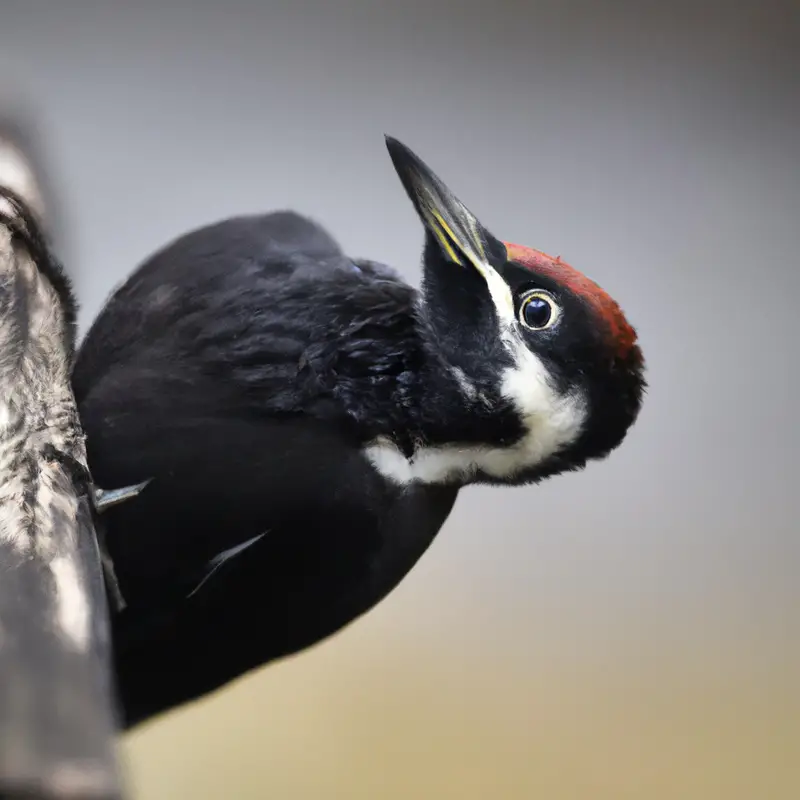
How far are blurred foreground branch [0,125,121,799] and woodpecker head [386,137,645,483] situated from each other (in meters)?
0.24

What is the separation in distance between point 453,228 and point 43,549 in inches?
13.2

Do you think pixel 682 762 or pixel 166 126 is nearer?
pixel 166 126

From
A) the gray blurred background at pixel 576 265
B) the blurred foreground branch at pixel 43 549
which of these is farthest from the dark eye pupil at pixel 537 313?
the blurred foreground branch at pixel 43 549

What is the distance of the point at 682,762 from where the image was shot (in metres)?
0.88

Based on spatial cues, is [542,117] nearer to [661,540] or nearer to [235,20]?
[235,20]

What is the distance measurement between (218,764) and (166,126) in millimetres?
608

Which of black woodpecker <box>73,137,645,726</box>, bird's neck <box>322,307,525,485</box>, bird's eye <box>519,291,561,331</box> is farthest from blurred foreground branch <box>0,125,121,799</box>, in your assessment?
bird's eye <box>519,291,561,331</box>

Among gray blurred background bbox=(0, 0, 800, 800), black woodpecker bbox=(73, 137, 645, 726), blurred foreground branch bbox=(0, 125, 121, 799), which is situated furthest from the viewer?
gray blurred background bbox=(0, 0, 800, 800)

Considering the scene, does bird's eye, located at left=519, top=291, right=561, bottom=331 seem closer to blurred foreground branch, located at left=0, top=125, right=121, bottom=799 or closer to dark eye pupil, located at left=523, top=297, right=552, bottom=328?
dark eye pupil, located at left=523, top=297, right=552, bottom=328

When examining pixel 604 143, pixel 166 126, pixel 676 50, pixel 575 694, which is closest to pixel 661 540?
pixel 575 694

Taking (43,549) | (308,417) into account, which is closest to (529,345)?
(308,417)

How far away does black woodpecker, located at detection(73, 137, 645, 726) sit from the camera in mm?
529

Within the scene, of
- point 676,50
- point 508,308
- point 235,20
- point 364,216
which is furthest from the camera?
point 676,50

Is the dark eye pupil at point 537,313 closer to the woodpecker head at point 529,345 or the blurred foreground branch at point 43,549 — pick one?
the woodpecker head at point 529,345
